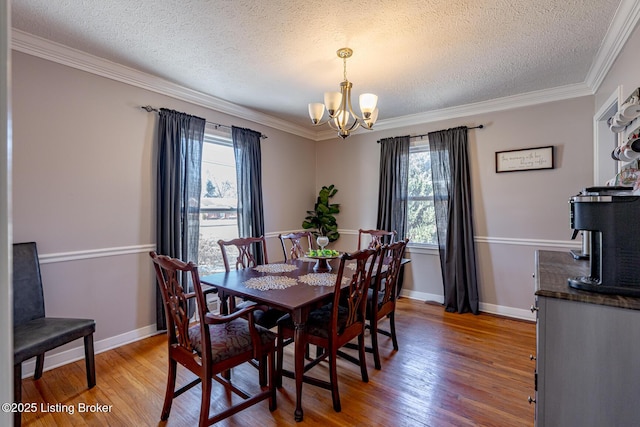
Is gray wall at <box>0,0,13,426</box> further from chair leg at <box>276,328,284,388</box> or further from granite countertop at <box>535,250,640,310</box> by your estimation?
chair leg at <box>276,328,284,388</box>

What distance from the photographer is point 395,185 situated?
14.2 ft

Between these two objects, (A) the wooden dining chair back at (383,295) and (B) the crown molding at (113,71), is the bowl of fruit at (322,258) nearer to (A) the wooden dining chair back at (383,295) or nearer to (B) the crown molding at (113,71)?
(A) the wooden dining chair back at (383,295)

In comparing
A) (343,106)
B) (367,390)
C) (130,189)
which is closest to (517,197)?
(343,106)

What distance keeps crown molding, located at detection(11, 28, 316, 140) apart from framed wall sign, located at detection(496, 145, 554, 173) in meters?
3.12

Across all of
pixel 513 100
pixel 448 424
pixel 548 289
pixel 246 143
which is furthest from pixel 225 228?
pixel 513 100

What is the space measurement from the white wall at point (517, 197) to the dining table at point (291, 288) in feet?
6.59

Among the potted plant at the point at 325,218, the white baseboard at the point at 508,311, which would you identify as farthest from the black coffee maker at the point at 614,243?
the potted plant at the point at 325,218

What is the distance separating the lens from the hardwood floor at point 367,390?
1.90m

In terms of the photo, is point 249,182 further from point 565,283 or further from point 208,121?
point 565,283

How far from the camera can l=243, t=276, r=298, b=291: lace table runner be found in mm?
2133

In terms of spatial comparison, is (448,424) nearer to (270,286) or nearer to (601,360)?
(601,360)

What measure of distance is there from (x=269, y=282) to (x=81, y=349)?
1837 millimetres

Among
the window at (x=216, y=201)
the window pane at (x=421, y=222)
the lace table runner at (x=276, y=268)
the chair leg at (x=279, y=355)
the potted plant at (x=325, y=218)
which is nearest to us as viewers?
the chair leg at (x=279, y=355)

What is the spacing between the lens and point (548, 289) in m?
1.33
